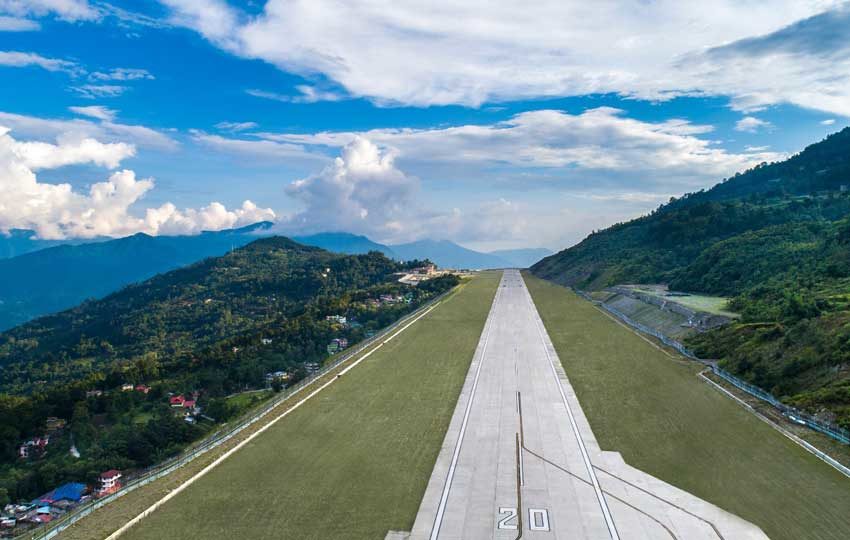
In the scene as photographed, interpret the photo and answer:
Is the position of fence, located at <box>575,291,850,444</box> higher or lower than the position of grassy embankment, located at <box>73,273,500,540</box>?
higher

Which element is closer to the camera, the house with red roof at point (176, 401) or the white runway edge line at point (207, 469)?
the white runway edge line at point (207, 469)

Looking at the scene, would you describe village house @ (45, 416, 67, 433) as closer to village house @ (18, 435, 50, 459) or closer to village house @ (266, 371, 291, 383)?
village house @ (18, 435, 50, 459)

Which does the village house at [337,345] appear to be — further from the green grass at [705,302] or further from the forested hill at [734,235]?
the forested hill at [734,235]

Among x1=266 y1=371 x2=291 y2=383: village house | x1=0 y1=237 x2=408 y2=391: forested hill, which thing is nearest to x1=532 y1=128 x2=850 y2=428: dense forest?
x1=266 y1=371 x2=291 y2=383: village house

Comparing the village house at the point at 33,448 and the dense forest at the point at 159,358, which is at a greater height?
the dense forest at the point at 159,358

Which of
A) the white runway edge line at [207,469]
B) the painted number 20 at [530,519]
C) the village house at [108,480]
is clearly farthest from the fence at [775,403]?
the village house at [108,480]

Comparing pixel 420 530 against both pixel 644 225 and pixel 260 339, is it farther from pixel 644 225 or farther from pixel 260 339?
pixel 644 225

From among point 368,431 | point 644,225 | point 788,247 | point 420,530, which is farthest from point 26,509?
point 644,225
